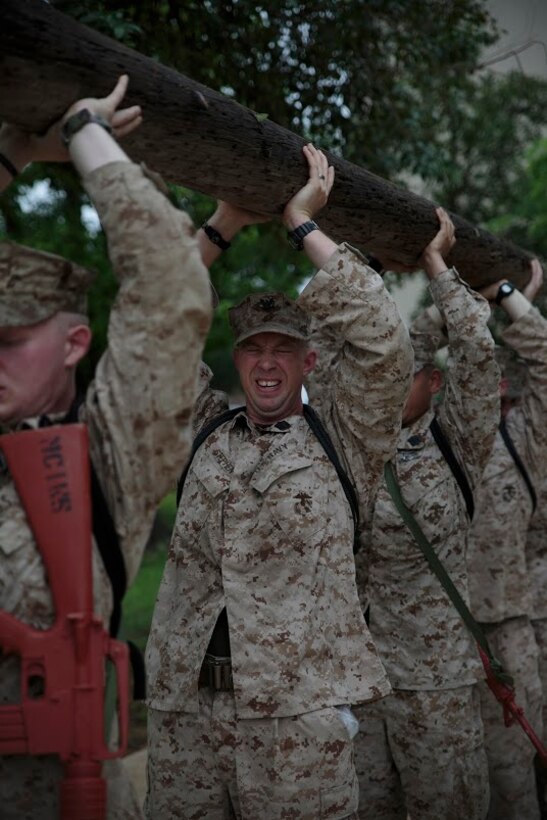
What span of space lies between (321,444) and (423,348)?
1396mm

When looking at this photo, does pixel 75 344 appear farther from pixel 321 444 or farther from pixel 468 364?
pixel 468 364

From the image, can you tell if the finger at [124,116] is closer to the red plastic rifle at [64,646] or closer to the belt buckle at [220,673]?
the red plastic rifle at [64,646]

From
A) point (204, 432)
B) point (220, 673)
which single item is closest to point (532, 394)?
point (204, 432)

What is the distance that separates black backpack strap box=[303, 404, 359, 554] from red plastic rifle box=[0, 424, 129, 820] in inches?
46.9

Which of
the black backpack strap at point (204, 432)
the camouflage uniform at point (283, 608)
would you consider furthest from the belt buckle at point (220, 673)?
the black backpack strap at point (204, 432)

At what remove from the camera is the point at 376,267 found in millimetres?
4379

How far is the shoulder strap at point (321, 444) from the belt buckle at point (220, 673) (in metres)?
0.58

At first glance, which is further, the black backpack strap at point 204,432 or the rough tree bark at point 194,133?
the black backpack strap at point 204,432

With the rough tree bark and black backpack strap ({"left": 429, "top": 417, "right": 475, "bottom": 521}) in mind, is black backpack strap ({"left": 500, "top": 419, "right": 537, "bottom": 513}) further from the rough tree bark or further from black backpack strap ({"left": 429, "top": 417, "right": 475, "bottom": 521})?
the rough tree bark

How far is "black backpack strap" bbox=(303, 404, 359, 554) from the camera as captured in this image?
3.22 metres

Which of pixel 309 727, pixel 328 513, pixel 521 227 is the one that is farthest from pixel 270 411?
pixel 521 227

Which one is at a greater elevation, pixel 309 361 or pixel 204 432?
pixel 309 361

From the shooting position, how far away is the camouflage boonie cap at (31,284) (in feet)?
7.43

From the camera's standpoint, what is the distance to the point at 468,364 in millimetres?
3816
